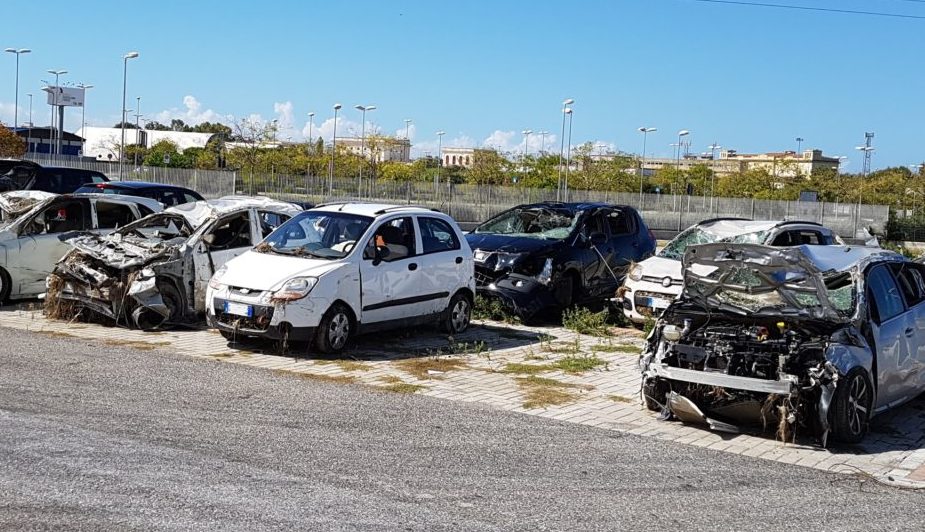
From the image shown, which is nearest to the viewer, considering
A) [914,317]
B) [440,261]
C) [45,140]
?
[914,317]

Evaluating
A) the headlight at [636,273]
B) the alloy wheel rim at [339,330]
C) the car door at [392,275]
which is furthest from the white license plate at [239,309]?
the headlight at [636,273]

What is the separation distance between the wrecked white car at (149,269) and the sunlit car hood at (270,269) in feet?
4.47

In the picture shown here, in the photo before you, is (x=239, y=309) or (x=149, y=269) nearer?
(x=239, y=309)

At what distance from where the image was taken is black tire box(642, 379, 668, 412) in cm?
894

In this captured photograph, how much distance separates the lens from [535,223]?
1606cm

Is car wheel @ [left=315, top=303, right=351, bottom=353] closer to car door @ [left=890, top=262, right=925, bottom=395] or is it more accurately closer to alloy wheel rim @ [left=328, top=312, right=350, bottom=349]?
alloy wheel rim @ [left=328, top=312, right=350, bottom=349]

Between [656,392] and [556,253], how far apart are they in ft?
20.0

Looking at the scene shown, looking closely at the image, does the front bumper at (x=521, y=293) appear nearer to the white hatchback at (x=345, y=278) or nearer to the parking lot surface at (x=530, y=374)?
the parking lot surface at (x=530, y=374)

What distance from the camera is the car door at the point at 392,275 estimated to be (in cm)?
1194

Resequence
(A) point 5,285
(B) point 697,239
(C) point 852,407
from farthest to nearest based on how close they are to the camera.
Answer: (B) point 697,239 → (A) point 5,285 → (C) point 852,407

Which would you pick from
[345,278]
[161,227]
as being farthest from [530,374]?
[161,227]

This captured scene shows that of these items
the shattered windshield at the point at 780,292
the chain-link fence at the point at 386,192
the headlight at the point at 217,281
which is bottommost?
the headlight at the point at 217,281

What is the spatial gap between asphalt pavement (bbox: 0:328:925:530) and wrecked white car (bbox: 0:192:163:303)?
5.63 meters

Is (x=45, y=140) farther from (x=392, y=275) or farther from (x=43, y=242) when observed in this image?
(x=392, y=275)
